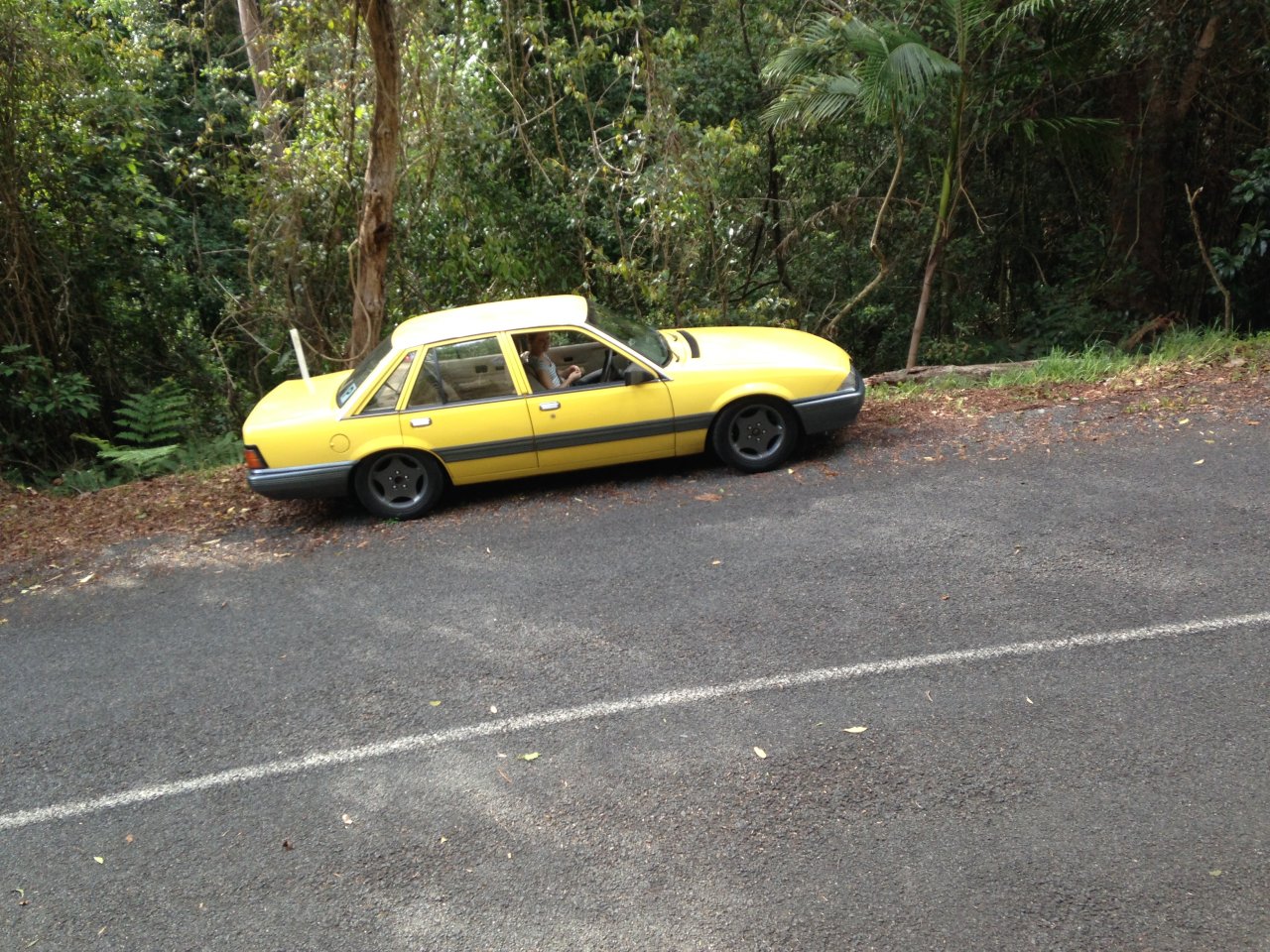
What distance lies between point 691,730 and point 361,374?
4.36 metres

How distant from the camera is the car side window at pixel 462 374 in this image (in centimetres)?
751

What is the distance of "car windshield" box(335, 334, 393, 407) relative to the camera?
759cm

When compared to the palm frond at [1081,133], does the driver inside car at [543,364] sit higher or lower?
lower

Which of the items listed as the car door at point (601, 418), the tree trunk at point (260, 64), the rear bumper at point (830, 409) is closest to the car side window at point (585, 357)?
the car door at point (601, 418)

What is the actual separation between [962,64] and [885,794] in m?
8.46

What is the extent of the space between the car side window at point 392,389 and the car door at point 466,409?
3.2 inches

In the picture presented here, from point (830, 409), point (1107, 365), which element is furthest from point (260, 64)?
point (1107, 365)

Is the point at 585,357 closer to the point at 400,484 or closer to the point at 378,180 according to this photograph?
the point at 400,484

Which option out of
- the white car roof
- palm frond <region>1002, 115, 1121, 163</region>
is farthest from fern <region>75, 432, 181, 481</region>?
palm frond <region>1002, 115, 1121, 163</region>

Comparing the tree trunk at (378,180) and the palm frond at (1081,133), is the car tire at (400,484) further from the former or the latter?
the palm frond at (1081,133)

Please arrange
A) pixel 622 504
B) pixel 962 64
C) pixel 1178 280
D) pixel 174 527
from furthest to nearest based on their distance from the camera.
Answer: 1. pixel 1178 280
2. pixel 962 64
3. pixel 174 527
4. pixel 622 504

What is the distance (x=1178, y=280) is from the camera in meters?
13.8

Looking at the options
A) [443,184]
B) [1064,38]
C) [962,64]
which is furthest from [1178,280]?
[443,184]

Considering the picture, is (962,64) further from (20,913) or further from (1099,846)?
(20,913)
